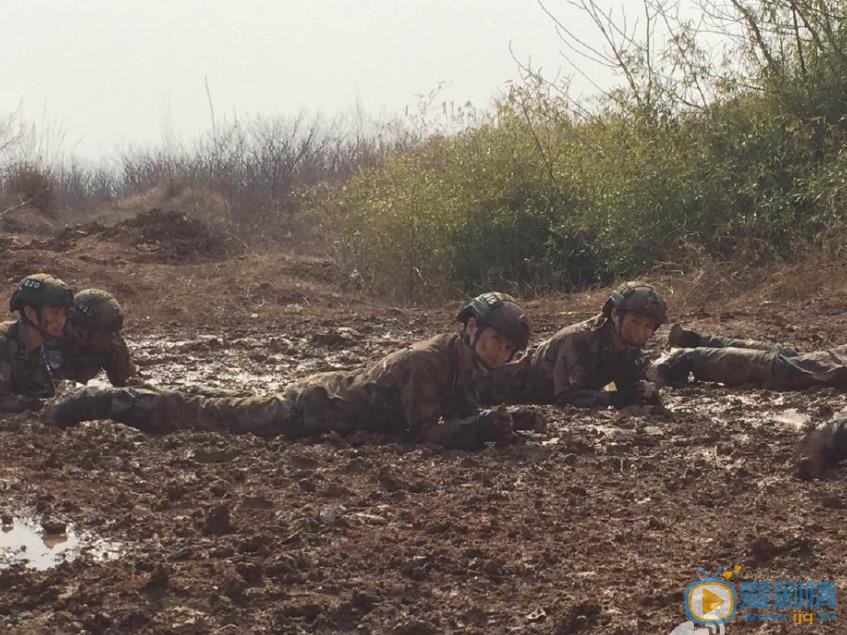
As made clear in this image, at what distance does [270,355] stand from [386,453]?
4052 mm

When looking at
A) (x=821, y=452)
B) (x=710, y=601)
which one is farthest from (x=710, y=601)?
(x=821, y=452)

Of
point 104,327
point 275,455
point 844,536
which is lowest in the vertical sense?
point 844,536

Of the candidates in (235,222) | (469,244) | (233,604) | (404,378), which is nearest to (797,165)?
(469,244)

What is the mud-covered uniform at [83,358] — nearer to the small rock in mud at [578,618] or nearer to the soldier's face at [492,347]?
the soldier's face at [492,347]

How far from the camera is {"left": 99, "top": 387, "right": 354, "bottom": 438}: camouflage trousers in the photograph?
646 cm

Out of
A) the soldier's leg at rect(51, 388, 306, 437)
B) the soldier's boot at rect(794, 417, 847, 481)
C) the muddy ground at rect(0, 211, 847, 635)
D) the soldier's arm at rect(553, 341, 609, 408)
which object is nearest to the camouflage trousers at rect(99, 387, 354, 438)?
the soldier's leg at rect(51, 388, 306, 437)

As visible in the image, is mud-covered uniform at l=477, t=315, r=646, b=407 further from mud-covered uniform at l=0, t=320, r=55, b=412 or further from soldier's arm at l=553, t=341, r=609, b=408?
mud-covered uniform at l=0, t=320, r=55, b=412

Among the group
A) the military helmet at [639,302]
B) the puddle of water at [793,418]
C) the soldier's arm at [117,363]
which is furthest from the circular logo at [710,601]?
the soldier's arm at [117,363]

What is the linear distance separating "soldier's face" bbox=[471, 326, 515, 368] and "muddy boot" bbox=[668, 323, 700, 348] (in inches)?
84.9

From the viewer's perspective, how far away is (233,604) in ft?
12.9

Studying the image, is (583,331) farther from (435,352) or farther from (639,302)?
(435,352)

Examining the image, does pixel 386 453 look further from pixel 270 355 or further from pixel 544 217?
pixel 544 217

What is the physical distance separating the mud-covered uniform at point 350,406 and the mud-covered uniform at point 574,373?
3.04 ft

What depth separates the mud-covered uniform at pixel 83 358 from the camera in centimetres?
767
